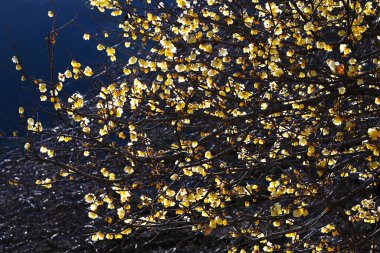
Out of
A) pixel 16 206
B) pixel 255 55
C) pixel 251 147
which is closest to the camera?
pixel 255 55

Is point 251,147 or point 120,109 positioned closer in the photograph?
point 120,109

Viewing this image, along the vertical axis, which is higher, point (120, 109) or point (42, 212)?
point (42, 212)

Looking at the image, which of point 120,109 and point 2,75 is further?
point 2,75

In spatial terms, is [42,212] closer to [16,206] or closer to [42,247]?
[16,206]

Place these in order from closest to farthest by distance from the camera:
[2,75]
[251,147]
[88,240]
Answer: [251,147] → [88,240] → [2,75]

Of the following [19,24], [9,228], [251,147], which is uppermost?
[19,24]

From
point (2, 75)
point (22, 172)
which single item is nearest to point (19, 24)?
point (2, 75)

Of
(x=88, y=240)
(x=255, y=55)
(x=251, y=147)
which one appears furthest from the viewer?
(x=88, y=240)

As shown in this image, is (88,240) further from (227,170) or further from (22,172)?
(227,170)

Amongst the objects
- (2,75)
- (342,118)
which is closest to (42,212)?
(342,118)
